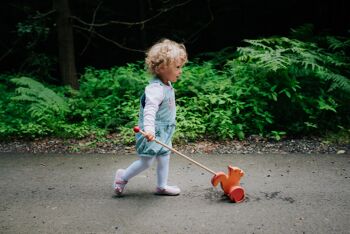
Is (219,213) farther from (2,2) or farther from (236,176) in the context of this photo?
(2,2)

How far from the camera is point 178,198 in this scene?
4.08 m

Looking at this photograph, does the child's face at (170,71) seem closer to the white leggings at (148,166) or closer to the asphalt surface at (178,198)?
the white leggings at (148,166)

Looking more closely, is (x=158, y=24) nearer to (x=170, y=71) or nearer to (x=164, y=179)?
(x=170, y=71)

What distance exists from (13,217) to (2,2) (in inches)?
344

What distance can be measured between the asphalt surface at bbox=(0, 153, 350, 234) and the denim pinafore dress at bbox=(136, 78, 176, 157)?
500 millimetres

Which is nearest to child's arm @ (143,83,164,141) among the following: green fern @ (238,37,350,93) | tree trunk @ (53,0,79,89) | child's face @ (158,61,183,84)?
child's face @ (158,61,183,84)

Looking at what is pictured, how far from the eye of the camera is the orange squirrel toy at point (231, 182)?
387cm

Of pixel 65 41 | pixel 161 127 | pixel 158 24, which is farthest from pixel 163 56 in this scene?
pixel 158 24

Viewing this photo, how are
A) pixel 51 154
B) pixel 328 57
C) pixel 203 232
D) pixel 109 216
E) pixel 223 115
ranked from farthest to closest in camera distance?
pixel 328 57 < pixel 223 115 < pixel 51 154 < pixel 109 216 < pixel 203 232

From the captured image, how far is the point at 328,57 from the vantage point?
6.45 metres

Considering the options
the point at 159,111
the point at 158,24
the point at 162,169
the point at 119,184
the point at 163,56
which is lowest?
the point at 119,184

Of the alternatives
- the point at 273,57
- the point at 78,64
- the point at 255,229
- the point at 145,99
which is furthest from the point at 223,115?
the point at 78,64

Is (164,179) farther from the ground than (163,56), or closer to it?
closer to it

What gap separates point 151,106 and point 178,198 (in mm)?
985
